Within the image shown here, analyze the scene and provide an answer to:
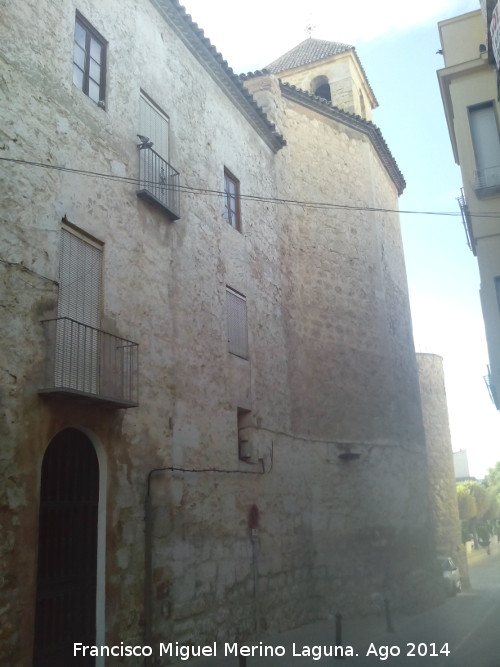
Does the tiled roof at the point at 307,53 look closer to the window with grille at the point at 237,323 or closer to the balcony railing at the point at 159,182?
the window with grille at the point at 237,323

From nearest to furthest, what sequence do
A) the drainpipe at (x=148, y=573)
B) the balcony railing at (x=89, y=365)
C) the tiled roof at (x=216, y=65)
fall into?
the balcony railing at (x=89, y=365), the drainpipe at (x=148, y=573), the tiled roof at (x=216, y=65)

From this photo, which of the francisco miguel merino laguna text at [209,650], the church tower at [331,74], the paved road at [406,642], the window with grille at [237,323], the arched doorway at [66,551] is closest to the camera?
the arched doorway at [66,551]

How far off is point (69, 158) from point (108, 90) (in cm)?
178

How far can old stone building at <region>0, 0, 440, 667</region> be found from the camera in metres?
7.39

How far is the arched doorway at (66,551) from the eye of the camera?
7094 millimetres

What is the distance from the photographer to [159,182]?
33.9 feet

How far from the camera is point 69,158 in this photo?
27.5 feet

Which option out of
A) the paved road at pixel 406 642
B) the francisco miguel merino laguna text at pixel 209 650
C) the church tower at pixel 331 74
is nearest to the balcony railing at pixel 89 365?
the francisco miguel merino laguna text at pixel 209 650

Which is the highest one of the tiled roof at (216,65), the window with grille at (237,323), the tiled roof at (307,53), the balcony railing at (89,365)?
the tiled roof at (307,53)

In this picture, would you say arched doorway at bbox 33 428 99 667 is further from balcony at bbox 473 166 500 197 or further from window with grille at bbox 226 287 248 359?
balcony at bbox 473 166 500 197

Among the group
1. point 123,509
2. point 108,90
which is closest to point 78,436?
point 123,509

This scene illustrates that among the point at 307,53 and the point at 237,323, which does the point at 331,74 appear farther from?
the point at 237,323

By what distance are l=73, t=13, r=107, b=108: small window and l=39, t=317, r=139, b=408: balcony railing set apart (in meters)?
3.68

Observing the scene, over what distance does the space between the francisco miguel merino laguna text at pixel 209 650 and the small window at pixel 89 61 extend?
7.53m
